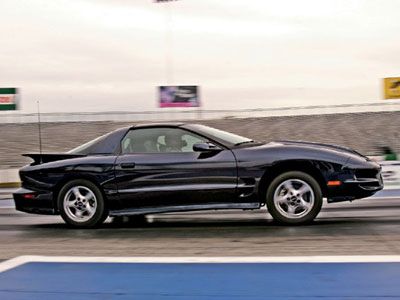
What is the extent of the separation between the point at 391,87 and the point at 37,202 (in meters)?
33.2

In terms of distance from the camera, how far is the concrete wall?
125 feet

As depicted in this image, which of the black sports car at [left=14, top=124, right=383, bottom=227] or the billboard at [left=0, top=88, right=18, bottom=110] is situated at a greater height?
the billboard at [left=0, top=88, right=18, bottom=110]

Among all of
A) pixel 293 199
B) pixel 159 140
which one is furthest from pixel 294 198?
pixel 159 140

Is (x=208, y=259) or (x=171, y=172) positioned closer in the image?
(x=208, y=259)

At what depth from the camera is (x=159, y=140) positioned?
25.3ft

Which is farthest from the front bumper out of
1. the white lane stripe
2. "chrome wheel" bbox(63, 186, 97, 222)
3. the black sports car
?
"chrome wheel" bbox(63, 186, 97, 222)

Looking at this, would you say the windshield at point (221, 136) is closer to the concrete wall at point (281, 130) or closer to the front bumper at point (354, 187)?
the front bumper at point (354, 187)

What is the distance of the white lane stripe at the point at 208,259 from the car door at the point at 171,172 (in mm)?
1804

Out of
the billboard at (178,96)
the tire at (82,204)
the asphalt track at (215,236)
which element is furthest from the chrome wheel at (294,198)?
the billboard at (178,96)

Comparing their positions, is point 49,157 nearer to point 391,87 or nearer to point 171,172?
point 171,172

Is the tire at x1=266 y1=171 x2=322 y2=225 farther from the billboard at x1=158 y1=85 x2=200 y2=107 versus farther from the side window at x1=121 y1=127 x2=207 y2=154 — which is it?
the billboard at x1=158 y1=85 x2=200 y2=107

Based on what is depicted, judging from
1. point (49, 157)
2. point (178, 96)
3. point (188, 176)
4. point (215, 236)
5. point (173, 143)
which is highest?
point (178, 96)

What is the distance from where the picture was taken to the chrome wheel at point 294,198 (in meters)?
7.16

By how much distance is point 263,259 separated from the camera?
5.39m
